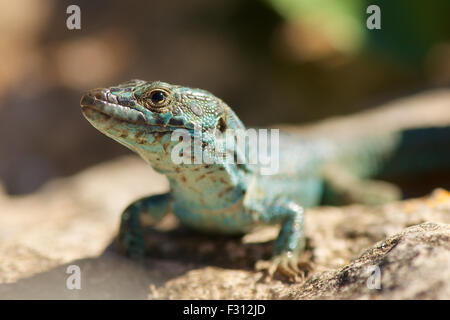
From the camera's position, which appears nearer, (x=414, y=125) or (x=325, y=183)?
(x=325, y=183)

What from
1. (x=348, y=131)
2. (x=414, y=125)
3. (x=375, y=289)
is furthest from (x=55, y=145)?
(x=375, y=289)

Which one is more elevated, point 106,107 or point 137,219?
point 106,107

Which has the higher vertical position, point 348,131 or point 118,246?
point 348,131

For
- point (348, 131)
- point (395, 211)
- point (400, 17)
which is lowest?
point (395, 211)

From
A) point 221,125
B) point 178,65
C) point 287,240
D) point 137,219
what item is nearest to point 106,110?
point 221,125

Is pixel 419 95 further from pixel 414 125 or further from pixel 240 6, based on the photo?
pixel 240 6

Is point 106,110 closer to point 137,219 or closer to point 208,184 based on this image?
point 208,184

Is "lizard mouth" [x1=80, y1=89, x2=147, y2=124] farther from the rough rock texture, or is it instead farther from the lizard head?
the rough rock texture
